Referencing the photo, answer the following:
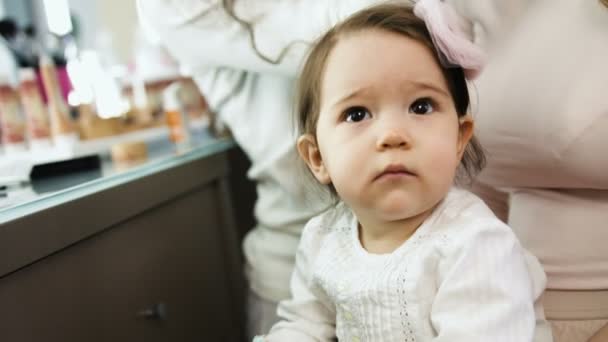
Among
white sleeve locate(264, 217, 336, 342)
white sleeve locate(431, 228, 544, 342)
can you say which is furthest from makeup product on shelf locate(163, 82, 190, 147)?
white sleeve locate(431, 228, 544, 342)

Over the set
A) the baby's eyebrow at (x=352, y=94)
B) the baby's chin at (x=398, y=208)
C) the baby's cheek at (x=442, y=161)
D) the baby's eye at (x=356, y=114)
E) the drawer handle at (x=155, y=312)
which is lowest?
the drawer handle at (x=155, y=312)

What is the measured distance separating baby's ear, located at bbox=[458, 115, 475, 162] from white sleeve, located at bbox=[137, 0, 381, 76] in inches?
10.4

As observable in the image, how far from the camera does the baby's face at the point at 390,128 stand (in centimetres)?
61

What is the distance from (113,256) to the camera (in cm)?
89

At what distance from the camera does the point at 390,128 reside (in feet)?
2.01

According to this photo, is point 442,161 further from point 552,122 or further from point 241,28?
point 241,28

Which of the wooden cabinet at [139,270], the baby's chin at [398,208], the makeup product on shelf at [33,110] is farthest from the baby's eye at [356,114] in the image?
the makeup product on shelf at [33,110]

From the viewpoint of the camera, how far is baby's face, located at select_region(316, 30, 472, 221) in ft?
2.01

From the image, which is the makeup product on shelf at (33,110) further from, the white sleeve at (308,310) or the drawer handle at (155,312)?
the white sleeve at (308,310)

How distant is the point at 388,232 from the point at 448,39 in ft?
0.78

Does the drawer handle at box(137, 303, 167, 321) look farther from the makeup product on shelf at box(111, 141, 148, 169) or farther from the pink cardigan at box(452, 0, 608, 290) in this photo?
the pink cardigan at box(452, 0, 608, 290)

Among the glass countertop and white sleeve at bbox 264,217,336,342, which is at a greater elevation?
the glass countertop

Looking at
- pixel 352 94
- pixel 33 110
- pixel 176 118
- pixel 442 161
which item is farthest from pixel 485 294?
pixel 33 110

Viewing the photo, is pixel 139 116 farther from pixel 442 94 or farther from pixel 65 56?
pixel 442 94
